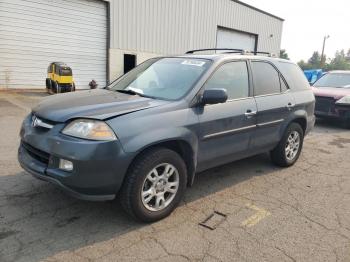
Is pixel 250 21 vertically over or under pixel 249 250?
over

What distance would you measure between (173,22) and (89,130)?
1597 cm

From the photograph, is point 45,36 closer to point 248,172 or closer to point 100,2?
point 100,2

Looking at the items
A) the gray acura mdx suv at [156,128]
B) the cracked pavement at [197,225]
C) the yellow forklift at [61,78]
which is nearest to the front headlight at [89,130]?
the gray acura mdx suv at [156,128]

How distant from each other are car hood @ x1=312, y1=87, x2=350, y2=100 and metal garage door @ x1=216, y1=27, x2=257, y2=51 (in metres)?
11.5

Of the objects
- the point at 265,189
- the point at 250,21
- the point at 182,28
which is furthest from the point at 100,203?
the point at 250,21

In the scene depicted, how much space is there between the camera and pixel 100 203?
3594 mm

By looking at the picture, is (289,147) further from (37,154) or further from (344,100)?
(344,100)

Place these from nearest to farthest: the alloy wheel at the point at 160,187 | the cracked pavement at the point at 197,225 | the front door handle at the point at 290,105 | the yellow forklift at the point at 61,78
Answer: the cracked pavement at the point at 197,225
the alloy wheel at the point at 160,187
the front door handle at the point at 290,105
the yellow forklift at the point at 61,78

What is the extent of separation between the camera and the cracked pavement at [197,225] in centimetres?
279

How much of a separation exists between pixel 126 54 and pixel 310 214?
45.5 ft

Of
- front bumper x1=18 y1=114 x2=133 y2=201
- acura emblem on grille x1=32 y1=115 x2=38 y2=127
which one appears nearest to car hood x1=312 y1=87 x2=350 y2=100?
front bumper x1=18 y1=114 x2=133 y2=201

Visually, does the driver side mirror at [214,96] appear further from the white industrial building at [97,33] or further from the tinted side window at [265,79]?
the white industrial building at [97,33]

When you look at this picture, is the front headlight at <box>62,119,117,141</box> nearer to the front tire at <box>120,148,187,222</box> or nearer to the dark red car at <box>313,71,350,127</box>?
the front tire at <box>120,148,187,222</box>

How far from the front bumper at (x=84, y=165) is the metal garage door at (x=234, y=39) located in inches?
739
